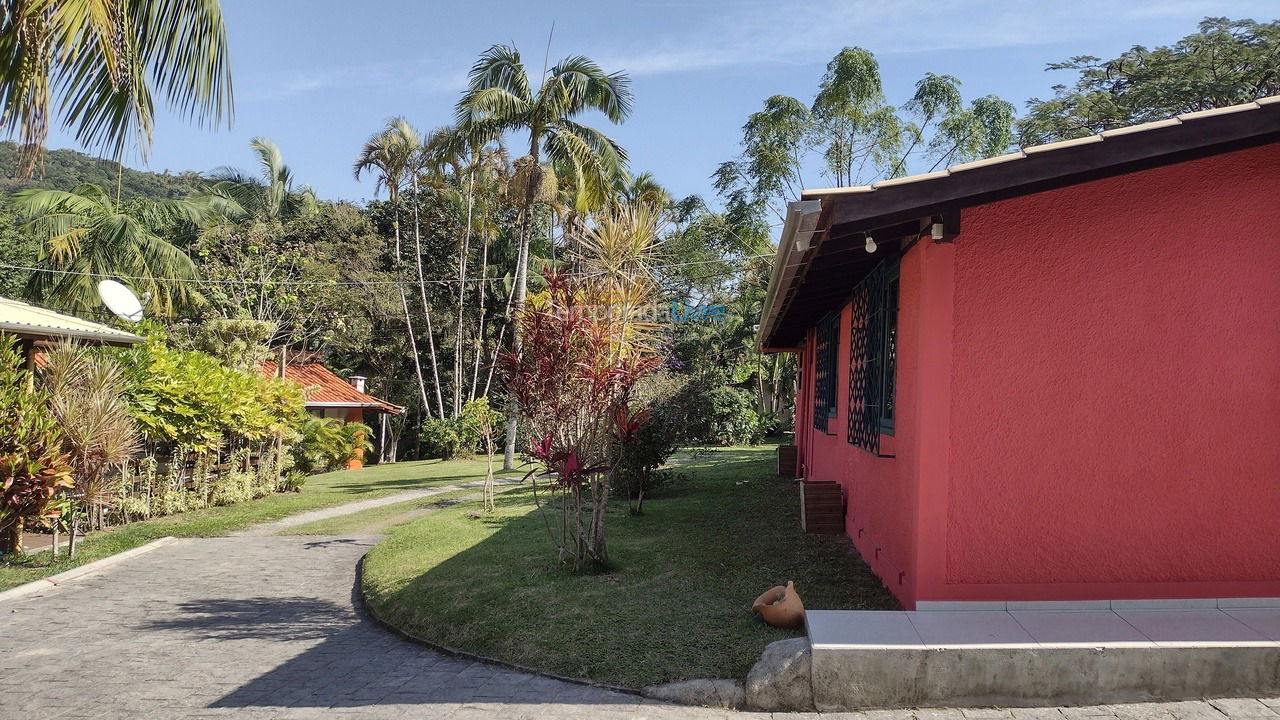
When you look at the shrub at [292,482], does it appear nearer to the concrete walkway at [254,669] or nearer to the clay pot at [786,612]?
the concrete walkway at [254,669]

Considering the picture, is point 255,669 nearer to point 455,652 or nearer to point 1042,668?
point 455,652

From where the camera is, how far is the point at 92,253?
22109 mm

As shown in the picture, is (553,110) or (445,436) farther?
(445,436)

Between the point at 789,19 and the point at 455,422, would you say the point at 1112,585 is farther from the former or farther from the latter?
the point at 455,422

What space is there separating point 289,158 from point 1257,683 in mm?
36751

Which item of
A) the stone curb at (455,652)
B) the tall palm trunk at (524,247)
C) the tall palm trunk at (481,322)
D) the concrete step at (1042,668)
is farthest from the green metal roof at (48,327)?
the tall palm trunk at (481,322)

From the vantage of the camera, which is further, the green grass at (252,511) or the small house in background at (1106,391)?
the green grass at (252,511)

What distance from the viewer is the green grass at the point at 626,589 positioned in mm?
5508

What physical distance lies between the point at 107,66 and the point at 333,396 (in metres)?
23.6

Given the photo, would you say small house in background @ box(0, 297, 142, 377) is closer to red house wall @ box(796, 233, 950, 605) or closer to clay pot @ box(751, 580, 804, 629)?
clay pot @ box(751, 580, 804, 629)

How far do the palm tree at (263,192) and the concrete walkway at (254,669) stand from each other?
25.4 m

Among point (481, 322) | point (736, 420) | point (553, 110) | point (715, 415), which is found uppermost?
point (553, 110)

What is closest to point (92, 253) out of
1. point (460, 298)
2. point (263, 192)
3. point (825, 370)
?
point (460, 298)

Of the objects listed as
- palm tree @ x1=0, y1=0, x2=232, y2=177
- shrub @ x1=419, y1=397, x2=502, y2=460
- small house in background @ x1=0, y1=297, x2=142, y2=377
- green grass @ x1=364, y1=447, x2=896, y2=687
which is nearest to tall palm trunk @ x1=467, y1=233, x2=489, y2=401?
shrub @ x1=419, y1=397, x2=502, y2=460
